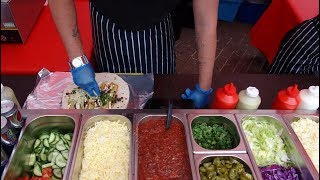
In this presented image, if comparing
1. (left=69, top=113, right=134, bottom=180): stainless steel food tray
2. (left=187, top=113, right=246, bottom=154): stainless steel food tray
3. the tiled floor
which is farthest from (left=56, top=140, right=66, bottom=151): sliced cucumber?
the tiled floor

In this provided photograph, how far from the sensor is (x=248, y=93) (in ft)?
5.21

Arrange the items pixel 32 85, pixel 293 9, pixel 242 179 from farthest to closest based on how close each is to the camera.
Result: pixel 293 9 → pixel 32 85 → pixel 242 179

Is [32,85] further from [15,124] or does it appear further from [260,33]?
[260,33]

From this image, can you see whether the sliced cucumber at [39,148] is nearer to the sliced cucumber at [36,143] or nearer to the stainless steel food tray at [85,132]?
the sliced cucumber at [36,143]

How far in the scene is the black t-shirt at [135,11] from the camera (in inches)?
81.0

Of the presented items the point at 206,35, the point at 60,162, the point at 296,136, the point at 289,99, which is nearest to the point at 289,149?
the point at 296,136

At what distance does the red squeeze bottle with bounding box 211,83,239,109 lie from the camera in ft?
5.13

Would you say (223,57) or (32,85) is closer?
(32,85)

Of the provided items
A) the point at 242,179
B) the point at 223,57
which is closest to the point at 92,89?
the point at 242,179

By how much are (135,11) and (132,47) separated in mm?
290

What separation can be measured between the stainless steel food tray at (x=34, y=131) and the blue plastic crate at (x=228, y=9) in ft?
13.7

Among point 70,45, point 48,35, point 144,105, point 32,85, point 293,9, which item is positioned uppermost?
point 293,9

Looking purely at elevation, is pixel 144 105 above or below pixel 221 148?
above

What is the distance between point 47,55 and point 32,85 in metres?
0.75
